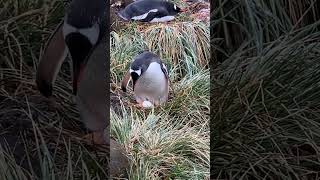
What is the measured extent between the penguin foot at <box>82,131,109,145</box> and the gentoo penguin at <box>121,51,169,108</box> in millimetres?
165

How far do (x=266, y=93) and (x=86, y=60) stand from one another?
58 cm

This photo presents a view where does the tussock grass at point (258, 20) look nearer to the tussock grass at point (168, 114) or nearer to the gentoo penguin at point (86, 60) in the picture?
the tussock grass at point (168, 114)

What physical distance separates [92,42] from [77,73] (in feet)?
0.37

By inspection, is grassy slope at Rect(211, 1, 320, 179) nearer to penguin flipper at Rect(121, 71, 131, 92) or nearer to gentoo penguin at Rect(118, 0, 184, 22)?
gentoo penguin at Rect(118, 0, 184, 22)

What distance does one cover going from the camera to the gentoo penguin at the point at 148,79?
2.12 meters

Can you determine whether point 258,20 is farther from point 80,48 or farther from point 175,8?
point 80,48

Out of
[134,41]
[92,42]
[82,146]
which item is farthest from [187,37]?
[82,146]

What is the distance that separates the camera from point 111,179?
6.89ft

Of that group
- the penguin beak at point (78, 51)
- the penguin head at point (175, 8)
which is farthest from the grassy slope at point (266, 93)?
the penguin beak at point (78, 51)

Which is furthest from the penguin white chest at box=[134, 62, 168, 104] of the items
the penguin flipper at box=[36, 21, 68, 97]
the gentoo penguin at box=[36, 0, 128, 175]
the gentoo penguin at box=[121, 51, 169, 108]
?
the penguin flipper at box=[36, 21, 68, 97]

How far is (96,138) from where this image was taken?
2.10 m

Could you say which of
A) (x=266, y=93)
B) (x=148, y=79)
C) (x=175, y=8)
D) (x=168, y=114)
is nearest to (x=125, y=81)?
(x=148, y=79)

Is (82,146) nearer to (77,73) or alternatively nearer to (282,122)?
(77,73)

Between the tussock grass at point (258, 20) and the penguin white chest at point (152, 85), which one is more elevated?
the tussock grass at point (258, 20)
